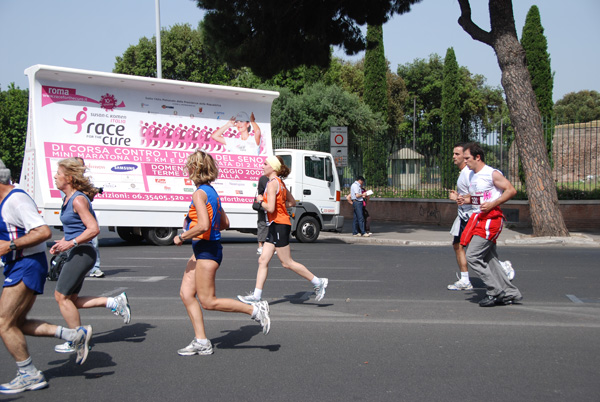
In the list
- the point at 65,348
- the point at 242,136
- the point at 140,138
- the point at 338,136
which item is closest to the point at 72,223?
the point at 65,348

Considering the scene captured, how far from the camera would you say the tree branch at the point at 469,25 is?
53.3 feet

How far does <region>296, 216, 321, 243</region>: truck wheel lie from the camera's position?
1608cm

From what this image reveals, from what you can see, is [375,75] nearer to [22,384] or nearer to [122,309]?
[122,309]

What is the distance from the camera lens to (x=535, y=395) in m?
4.23

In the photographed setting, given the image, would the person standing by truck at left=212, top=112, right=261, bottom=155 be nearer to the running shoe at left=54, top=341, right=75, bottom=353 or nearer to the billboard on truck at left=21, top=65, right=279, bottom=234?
the billboard on truck at left=21, top=65, right=279, bottom=234

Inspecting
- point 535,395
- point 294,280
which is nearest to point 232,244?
point 294,280

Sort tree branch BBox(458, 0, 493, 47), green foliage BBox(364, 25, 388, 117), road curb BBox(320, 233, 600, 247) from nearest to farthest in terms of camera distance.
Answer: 1. road curb BBox(320, 233, 600, 247)
2. tree branch BBox(458, 0, 493, 47)
3. green foliage BBox(364, 25, 388, 117)

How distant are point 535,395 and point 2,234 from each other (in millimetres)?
3872

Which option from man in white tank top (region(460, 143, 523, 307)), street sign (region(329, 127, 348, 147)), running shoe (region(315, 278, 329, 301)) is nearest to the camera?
man in white tank top (region(460, 143, 523, 307))

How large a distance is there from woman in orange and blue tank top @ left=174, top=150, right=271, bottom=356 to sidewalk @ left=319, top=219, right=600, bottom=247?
1140 centimetres

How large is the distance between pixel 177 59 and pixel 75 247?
41755mm

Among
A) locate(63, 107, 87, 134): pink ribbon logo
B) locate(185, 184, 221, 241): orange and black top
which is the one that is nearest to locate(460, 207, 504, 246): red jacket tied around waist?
locate(185, 184, 221, 241): orange and black top

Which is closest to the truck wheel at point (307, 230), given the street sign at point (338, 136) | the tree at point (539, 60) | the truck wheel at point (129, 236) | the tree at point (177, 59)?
the street sign at point (338, 136)

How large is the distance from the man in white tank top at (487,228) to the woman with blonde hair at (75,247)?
3968 mm
